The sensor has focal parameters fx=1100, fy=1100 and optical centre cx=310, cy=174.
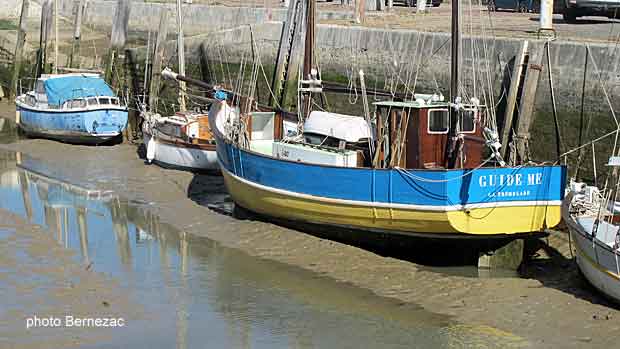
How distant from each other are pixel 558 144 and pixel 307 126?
442cm

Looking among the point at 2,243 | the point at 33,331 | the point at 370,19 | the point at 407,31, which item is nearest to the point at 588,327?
the point at 33,331

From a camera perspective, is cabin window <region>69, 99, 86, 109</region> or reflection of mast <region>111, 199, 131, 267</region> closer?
reflection of mast <region>111, 199, 131, 267</region>

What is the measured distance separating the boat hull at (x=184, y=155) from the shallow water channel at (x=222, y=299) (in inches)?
156

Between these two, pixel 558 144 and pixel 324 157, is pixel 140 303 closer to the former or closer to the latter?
pixel 324 157

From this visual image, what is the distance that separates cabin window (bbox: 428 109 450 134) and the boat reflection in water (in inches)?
124

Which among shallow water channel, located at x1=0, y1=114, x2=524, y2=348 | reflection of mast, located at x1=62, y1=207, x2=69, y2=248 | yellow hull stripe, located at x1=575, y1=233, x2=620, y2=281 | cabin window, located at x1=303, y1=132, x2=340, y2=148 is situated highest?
cabin window, located at x1=303, y1=132, x2=340, y2=148

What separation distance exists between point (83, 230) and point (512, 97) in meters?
8.14

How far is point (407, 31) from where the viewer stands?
2417cm

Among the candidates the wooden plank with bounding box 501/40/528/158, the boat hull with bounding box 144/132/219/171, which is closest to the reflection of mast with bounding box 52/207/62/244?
the boat hull with bounding box 144/132/219/171

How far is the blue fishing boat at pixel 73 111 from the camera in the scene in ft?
97.3

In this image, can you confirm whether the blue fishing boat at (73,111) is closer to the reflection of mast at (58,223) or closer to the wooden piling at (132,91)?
the wooden piling at (132,91)

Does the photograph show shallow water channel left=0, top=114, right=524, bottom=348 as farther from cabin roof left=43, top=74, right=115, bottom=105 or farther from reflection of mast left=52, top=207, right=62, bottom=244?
cabin roof left=43, top=74, right=115, bottom=105

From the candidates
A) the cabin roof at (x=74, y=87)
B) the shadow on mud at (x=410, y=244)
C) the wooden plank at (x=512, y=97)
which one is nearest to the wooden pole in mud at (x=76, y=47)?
the cabin roof at (x=74, y=87)

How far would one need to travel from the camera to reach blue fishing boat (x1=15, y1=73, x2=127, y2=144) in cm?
2966
